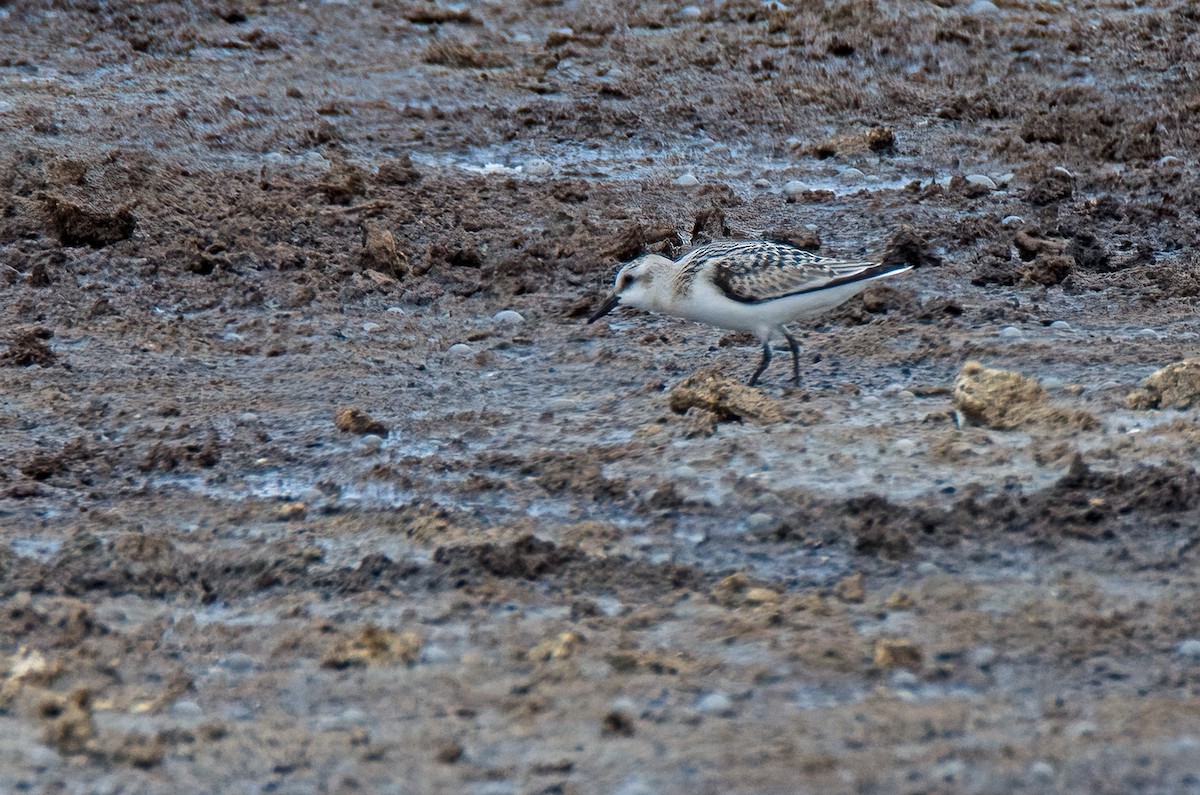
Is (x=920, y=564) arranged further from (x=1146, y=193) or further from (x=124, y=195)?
(x=124, y=195)

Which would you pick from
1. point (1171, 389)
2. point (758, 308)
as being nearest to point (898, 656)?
point (1171, 389)

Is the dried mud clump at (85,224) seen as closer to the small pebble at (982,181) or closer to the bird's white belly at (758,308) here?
the bird's white belly at (758,308)

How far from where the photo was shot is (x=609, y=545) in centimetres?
482

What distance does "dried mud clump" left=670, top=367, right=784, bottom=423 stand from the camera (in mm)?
5785

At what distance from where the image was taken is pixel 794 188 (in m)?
9.07

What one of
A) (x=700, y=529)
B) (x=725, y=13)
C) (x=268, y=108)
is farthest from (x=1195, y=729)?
(x=725, y=13)

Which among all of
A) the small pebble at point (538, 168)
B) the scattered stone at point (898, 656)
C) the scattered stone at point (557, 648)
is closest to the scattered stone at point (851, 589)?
the scattered stone at point (898, 656)

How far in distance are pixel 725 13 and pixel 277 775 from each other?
33.3 feet

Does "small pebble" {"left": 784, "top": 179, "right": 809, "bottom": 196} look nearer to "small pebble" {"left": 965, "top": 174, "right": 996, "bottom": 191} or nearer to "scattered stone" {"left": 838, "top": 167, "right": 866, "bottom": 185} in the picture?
"scattered stone" {"left": 838, "top": 167, "right": 866, "bottom": 185}

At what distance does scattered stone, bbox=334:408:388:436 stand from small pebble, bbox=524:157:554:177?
371 cm

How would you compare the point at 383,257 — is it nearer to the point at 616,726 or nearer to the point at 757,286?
Answer: the point at 757,286

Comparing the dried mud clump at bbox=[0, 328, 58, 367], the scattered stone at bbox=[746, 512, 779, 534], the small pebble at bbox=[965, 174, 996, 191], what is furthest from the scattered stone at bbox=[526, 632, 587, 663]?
the small pebble at bbox=[965, 174, 996, 191]

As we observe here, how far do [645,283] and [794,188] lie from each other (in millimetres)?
2784

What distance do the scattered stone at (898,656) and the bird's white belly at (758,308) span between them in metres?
2.44
